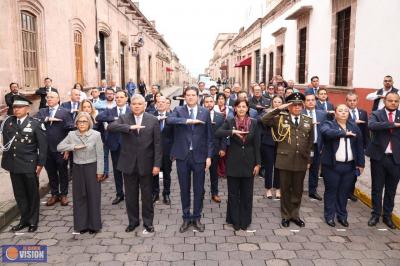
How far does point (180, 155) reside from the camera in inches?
196

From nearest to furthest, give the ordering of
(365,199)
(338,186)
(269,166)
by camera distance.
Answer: (338,186) < (365,199) < (269,166)

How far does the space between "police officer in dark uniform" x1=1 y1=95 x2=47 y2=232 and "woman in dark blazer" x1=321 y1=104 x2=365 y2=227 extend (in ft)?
13.3

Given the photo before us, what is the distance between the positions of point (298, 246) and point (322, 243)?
0.34 m

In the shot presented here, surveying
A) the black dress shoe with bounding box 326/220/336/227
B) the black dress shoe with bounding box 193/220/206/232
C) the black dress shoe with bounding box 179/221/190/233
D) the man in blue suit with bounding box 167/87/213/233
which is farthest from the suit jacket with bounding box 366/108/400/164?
the black dress shoe with bounding box 179/221/190/233

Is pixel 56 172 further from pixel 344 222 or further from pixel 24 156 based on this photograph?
pixel 344 222

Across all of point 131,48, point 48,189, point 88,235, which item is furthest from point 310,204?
point 131,48

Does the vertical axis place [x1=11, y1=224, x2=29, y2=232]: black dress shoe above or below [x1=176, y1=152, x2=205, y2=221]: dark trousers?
below

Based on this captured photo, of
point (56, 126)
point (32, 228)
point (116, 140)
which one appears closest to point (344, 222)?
point (116, 140)

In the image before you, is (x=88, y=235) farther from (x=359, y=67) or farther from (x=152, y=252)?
(x=359, y=67)

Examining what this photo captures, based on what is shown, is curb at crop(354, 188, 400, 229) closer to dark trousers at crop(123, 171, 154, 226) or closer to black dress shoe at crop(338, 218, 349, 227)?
black dress shoe at crop(338, 218, 349, 227)

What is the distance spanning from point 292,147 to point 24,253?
369 centimetres

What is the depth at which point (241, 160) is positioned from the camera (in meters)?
4.91

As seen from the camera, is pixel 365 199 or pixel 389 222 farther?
pixel 365 199

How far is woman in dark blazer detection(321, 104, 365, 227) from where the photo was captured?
507 centimetres
